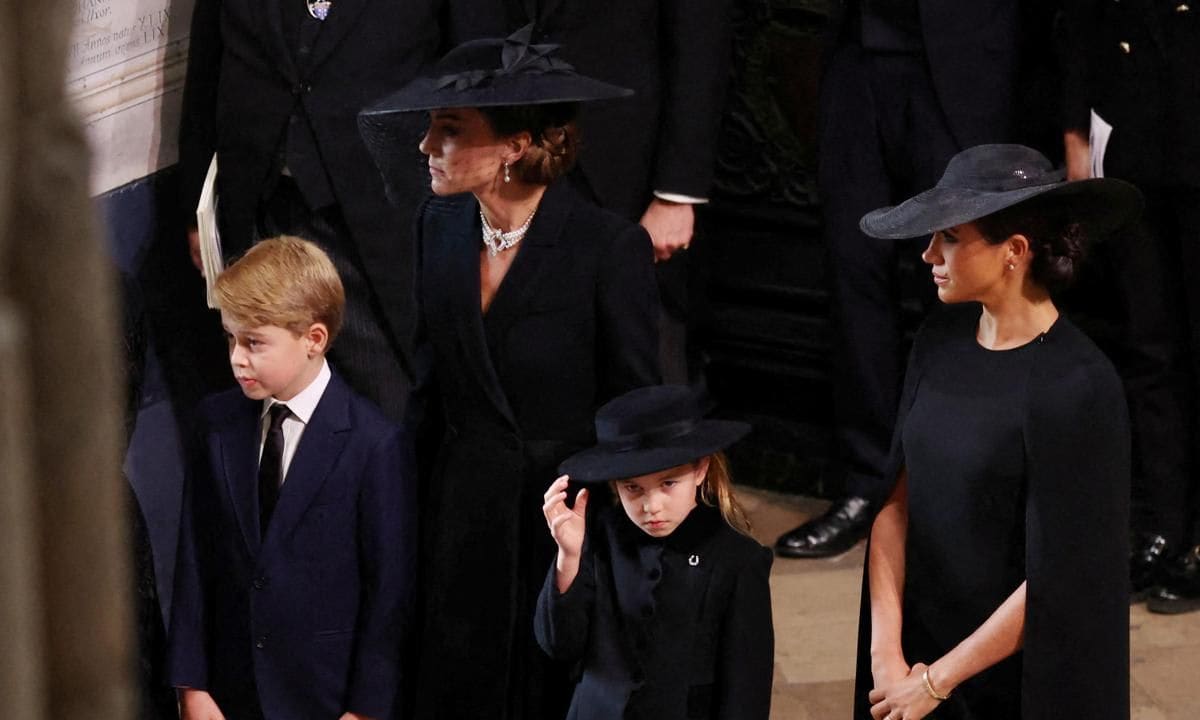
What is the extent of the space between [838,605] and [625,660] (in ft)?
5.93

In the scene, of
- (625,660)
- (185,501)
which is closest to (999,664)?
(625,660)

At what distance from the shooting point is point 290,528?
114 inches

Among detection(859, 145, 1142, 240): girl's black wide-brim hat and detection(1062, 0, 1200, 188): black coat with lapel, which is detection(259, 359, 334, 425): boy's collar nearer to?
detection(859, 145, 1142, 240): girl's black wide-brim hat

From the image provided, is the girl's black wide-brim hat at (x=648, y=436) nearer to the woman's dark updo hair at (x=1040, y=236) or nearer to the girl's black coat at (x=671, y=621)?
the girl's black coat at (x=671, y=621)

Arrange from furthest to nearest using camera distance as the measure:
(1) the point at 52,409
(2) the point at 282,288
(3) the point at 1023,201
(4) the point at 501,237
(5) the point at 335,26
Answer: (5) the point at 335,26, (4) the point at 501,237, (2) the point at 282,288, (3) the point at 1023,201, (1) the point at 52,409

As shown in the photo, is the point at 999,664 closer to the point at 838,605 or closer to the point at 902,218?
the point at 902,218

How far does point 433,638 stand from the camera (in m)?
3.07

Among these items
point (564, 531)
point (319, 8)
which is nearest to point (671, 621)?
point (564, 531)

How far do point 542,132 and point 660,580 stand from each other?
76 cm

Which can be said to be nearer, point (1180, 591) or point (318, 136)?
point (318, 136)

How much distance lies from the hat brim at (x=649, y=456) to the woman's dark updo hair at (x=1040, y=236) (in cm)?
45

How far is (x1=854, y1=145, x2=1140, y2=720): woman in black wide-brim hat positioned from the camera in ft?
8.31

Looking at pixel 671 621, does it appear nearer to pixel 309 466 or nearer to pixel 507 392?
pixel 507 392

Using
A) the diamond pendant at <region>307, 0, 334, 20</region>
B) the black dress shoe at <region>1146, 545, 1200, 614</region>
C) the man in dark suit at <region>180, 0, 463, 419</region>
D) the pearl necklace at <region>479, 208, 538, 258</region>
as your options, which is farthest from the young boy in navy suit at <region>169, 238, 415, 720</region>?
the black dress shoe at <region>1146, 545, 1200, 614</region>
